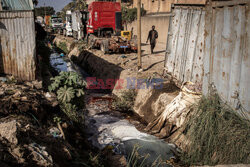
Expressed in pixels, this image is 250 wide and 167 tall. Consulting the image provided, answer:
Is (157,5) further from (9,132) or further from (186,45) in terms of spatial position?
(9,132)

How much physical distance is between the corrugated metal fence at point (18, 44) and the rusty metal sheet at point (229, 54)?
4.90m

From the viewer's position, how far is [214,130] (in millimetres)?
3742

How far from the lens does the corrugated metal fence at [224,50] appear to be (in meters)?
3.62

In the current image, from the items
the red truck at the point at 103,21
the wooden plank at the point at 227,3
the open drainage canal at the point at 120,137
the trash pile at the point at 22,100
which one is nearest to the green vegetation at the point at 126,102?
the open drainage canal at the point at 120,137

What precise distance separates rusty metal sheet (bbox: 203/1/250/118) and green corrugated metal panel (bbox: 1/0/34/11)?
205 inches

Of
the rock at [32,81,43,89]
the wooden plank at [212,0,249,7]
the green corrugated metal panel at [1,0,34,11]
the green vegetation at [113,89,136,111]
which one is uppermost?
the green corrugated metal panel at [1,0,34,11]

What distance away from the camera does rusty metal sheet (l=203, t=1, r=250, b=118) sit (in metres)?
3.61

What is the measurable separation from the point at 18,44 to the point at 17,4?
1234mm

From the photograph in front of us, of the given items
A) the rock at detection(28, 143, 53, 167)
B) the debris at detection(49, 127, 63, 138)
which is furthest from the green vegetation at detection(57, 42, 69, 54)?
the rock at detection(28, 143, 53, 167)

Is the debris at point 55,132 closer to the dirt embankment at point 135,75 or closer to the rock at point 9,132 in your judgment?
the rock at point 9,132

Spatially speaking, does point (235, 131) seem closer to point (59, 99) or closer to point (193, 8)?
point (193, 8)

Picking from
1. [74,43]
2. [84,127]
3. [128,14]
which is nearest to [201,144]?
[84,127]

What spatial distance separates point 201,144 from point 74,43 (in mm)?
16896

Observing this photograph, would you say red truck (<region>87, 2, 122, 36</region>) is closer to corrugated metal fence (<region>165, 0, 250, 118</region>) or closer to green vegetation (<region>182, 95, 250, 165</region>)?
corrugated metal fence (<region>165, 0, 250, 118</region>)
